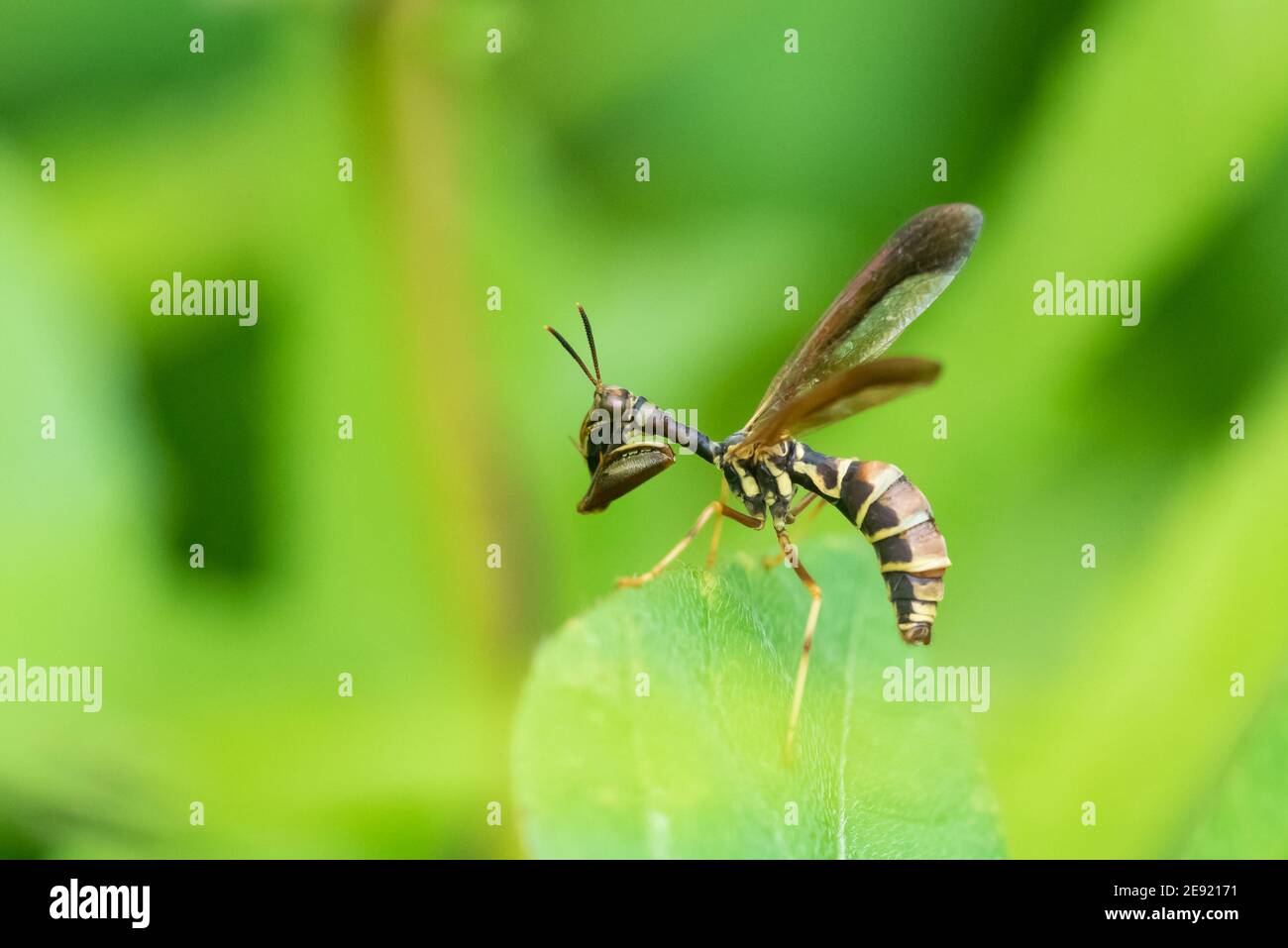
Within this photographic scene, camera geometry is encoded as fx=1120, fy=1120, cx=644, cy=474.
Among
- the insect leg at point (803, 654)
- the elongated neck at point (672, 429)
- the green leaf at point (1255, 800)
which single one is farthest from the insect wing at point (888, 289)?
the green leaf at point (1255, 800)

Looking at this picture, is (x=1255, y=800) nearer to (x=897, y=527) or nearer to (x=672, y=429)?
(x=897, y=527)

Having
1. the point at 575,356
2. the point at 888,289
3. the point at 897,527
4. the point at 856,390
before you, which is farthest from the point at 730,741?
the point at 888,289

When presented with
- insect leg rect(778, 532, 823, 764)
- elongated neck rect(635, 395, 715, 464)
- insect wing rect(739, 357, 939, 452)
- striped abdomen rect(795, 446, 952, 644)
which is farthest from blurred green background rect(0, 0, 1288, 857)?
insect leg rect(778, 532, 823, 764)

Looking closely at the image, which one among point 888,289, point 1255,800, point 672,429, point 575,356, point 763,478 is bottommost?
point 1255,800

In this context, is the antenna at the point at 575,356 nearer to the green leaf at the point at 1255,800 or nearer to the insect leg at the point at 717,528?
the insect leg at the point at 717,528

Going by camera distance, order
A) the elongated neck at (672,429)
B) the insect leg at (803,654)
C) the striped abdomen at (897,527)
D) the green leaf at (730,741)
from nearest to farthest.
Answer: the green leaf at (730,741), the insect leg at (803,654), the striped abdomen at (897,527), the elongated neck at (672,429)

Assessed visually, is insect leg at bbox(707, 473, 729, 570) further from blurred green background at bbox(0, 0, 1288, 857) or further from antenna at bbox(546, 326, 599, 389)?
antenna at bbox(546, 326, 599, 389)

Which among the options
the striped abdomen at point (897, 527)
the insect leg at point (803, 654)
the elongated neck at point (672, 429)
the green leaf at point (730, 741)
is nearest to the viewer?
the green leaf at point (730, 741)
